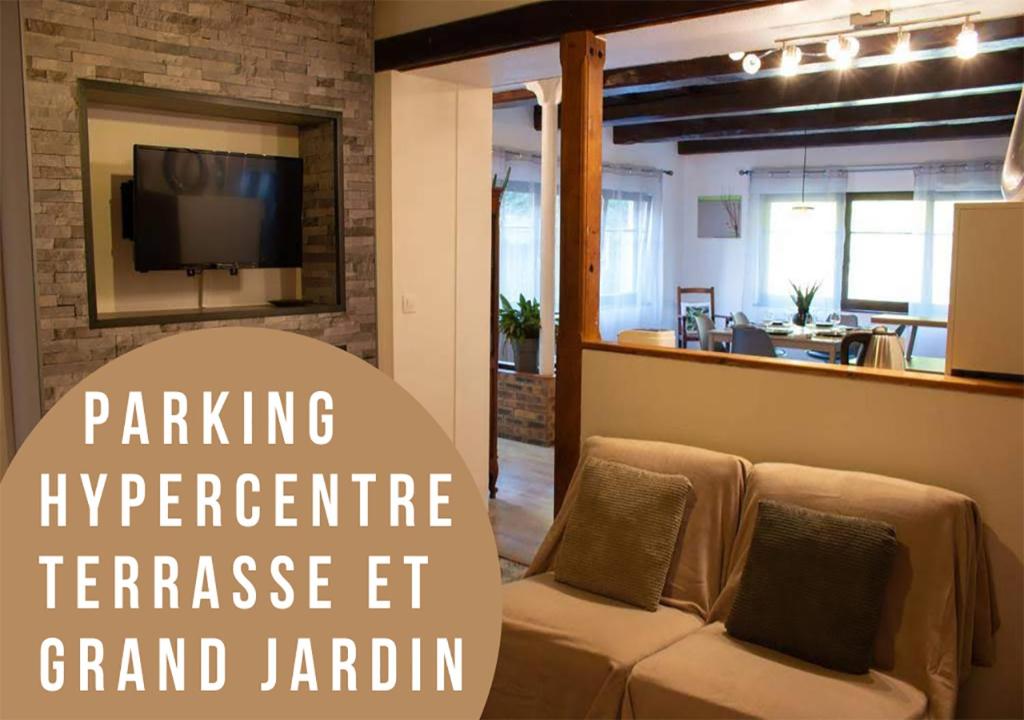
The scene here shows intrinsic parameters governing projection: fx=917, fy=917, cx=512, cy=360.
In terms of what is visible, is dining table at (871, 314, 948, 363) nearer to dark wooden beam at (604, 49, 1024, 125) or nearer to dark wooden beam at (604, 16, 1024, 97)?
dark wooden beam at (604, 49, 1024, 125)

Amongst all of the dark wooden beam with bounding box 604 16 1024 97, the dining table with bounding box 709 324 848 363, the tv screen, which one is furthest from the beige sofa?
the dining table with bounding box 709 324 848 363

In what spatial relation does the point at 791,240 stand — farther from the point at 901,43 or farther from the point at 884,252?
the point at 901,43

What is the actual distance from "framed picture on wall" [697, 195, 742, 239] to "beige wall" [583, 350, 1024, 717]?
7.11 meters

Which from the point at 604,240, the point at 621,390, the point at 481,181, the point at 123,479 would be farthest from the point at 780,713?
the point at 604,240

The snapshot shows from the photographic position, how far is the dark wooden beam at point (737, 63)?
4809mm

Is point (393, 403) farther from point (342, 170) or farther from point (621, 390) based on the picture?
point (342, 170)

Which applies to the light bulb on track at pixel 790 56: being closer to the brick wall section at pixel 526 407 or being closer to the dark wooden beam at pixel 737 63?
the dark wooden beam at pixel 737 63

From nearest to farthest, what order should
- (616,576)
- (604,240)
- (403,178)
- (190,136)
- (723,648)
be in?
(723,648)
(616,576)
(190,136)
(403,178)
(604,240)

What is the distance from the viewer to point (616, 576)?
2830mm

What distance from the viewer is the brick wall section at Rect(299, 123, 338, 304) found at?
4.29 metres

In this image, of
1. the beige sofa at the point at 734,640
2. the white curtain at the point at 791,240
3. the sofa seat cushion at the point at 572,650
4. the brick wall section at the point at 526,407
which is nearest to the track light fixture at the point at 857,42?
the beige sofa at the point at 734,640

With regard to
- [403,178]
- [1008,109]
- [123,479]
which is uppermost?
[1008,109]

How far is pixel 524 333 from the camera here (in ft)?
21.7

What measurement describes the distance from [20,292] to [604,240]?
648cm
